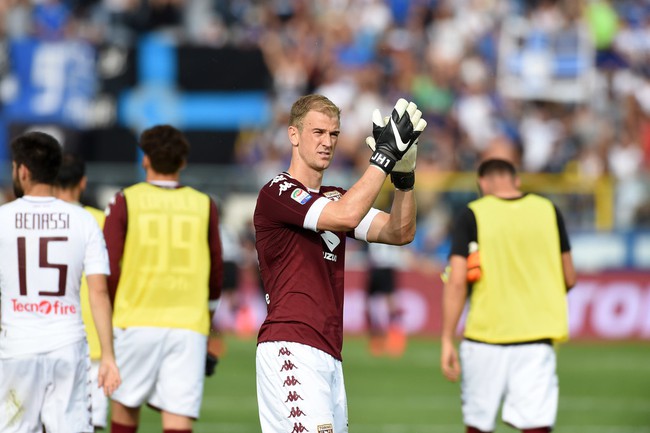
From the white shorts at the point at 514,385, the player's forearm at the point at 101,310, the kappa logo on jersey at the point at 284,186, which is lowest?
the white shorts at the point at 514,385

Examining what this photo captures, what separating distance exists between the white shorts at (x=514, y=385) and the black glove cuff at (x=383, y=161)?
3.33 meters

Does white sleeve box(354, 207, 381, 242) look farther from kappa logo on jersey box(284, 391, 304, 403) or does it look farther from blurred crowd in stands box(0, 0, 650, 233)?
blurred crowd in stands box(0, 0, 650, 233)

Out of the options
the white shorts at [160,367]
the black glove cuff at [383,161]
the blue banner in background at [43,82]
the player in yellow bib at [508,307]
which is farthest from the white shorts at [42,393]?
the blue banner in background at [43,82]

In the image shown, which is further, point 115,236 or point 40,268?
point 115,236

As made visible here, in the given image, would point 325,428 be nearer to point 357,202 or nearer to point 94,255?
point 357,202

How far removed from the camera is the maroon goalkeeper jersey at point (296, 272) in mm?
7137

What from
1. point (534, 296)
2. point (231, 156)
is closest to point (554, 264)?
point (534, 296)

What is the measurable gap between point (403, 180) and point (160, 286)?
281 cm

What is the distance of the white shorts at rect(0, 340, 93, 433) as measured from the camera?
7902 mm

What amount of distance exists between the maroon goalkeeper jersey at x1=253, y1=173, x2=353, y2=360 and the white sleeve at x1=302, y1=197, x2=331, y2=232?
6 centimetres

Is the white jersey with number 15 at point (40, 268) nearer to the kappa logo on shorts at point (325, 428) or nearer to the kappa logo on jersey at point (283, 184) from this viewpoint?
the kappa logo on jersey at point (283, 184)

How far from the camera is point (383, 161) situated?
685 cm

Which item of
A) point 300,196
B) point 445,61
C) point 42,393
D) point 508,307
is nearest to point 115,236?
point 42,393

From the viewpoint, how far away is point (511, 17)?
93.2 feet
